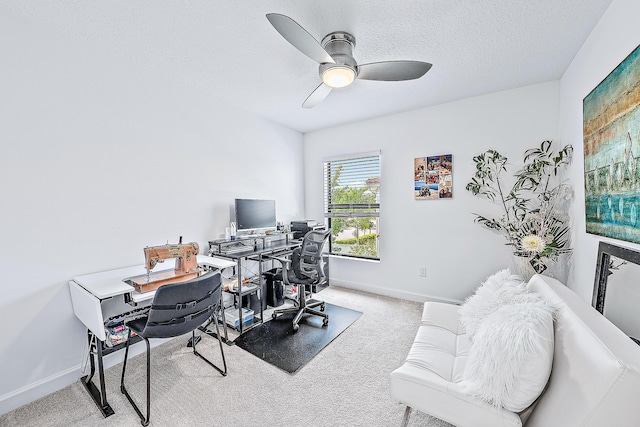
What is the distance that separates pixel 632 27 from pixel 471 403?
2097 millimetres

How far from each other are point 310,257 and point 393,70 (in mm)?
1822

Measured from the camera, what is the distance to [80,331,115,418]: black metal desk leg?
1659 mm

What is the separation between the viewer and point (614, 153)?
154cm

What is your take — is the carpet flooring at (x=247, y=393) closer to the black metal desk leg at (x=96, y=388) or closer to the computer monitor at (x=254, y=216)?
the black metal desk leg at (x=96, y=388)

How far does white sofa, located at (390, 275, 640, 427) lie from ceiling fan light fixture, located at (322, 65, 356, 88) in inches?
72.4

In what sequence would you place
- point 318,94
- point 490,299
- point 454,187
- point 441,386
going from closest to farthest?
point 441,386 < point 490,299 < point 318,94 < point 454,187

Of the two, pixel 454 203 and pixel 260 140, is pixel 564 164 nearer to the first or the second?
pixel 454 203

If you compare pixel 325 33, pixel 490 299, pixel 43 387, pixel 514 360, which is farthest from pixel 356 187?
pixel 43 387

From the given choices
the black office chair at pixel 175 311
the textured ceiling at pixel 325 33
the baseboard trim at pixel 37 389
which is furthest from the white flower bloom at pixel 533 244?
the baseboard trim at pixel 37 389

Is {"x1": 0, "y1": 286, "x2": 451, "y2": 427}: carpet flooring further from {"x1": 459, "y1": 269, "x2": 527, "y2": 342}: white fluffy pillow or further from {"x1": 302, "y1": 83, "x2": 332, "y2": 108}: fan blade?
{"x1": 302, "y1": 83, "x2": 332, "y2": 108}: fan blade

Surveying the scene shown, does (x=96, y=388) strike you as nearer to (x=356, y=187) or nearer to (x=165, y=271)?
(x=165, y=271)

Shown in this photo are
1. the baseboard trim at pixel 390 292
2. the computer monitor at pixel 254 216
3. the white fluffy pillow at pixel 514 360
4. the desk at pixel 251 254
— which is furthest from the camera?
the baseboard trim at pixel 390 292

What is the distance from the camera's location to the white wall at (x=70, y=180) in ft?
5.62

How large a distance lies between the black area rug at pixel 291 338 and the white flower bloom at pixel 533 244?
1.75 metres
